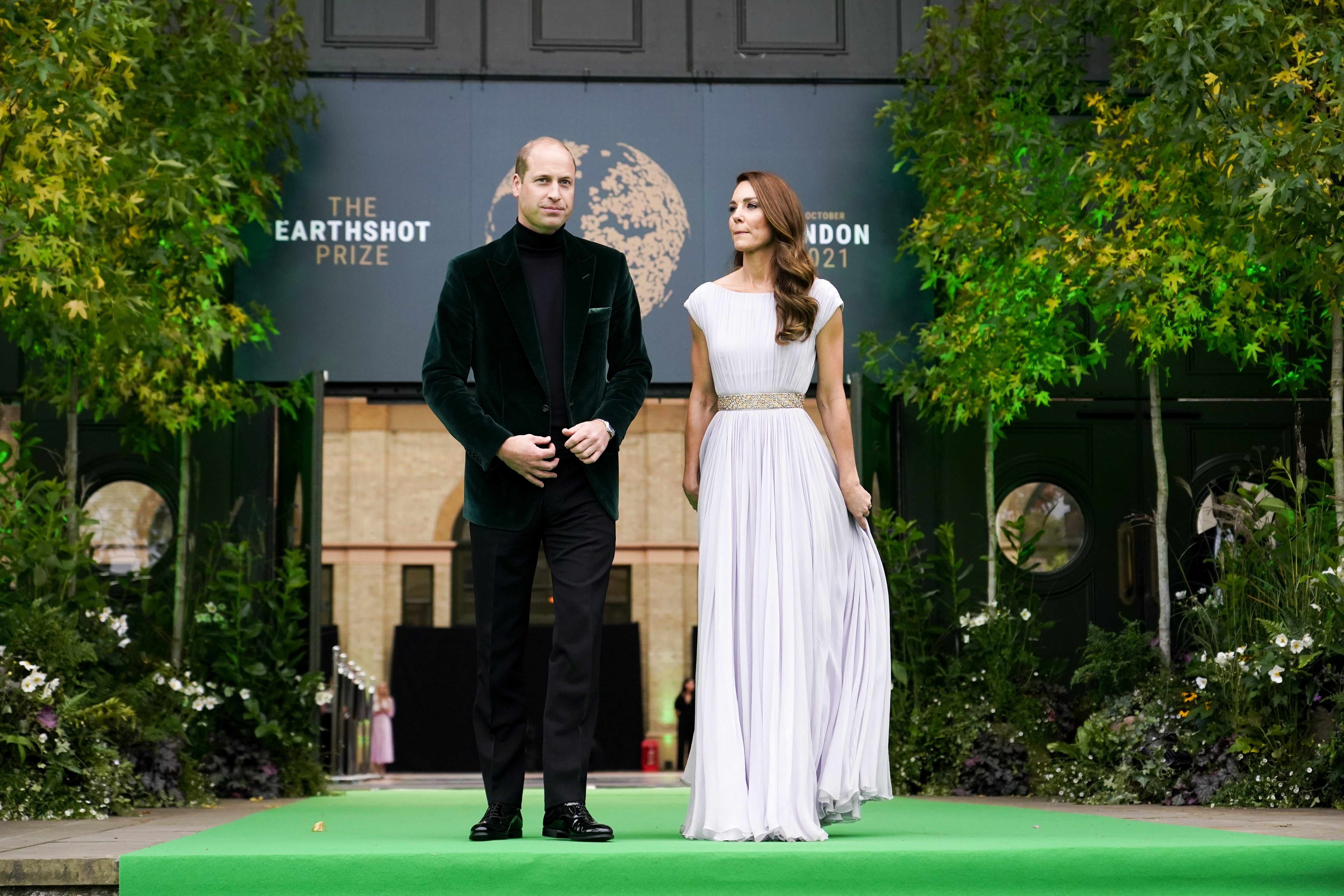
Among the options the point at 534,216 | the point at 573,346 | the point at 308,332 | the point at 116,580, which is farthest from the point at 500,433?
the point at 308,332

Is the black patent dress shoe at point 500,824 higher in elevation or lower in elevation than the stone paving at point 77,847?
higher

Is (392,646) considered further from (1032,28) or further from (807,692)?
(807,692)

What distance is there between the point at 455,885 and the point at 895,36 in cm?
770

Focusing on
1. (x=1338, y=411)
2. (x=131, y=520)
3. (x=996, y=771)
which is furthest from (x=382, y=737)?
(x=1338, y=411)

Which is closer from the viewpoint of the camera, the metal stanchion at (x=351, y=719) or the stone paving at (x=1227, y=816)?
the stone paving at (x=1227, y=816)

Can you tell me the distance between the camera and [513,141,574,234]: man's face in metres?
3.67

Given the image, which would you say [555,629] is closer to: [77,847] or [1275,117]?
[77,847]

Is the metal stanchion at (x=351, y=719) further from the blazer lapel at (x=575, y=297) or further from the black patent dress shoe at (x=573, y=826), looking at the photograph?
the blazer lapel at (x=575, y=297)

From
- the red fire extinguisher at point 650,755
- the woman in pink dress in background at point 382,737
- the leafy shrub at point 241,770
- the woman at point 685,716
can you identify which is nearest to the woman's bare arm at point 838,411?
the leafy shrub at point 241,770

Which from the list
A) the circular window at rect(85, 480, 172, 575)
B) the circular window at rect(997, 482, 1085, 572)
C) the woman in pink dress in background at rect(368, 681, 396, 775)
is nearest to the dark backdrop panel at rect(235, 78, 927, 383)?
the circular window at rect(85, 480, 172, 575)

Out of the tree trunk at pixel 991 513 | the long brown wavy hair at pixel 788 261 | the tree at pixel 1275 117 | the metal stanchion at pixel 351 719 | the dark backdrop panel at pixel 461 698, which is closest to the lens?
the long brown wavy hair at pixel 788 261

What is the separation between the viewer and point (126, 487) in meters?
9.73

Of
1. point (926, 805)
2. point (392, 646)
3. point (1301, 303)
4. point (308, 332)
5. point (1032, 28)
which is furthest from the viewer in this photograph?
point (392, 646)

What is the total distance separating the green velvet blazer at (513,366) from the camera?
12.1 feet
